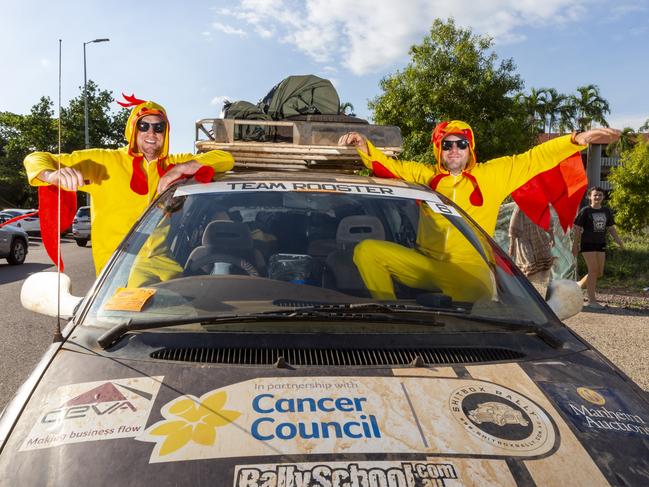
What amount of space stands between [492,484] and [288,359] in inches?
28.3

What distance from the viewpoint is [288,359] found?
186 cm

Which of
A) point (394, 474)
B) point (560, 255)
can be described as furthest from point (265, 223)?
point (560, 255)

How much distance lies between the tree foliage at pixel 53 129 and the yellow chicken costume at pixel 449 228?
3257 cm

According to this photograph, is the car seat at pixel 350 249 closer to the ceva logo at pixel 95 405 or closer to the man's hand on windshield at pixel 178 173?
the man's hand on windshield at pixel 178 173

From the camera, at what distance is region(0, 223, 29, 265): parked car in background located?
47.1ft

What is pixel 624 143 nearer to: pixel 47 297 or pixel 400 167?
pixel 400 167

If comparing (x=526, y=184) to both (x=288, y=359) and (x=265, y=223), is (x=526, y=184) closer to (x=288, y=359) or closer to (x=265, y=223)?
(x=265, y=223)

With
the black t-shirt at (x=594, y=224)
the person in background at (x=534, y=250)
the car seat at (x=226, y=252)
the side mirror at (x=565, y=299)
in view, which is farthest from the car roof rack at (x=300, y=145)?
the person in background at (x=534, y=250)

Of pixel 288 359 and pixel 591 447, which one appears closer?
pixel 591 447

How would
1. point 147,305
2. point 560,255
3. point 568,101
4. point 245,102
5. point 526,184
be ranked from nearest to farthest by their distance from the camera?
point 147,305, point 526,184, point 245,102, point 560,255, point 568,101

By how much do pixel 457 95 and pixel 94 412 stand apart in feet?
65.7

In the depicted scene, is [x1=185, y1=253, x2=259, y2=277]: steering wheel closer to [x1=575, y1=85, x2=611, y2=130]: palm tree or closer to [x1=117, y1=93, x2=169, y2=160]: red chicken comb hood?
[x1=117, y1=93, x2=169, y2=160]: red chicken comb hood

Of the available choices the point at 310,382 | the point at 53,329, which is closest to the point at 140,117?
the point at 310,382

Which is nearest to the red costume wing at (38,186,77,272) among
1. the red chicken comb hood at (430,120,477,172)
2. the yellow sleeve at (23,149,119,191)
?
the yellow sleeve at (23,149,119,191)
